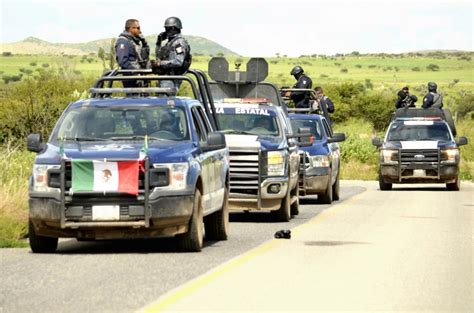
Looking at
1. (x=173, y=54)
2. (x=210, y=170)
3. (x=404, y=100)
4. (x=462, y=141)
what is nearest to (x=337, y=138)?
(x=462, y=141)

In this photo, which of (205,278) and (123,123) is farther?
(123,123)

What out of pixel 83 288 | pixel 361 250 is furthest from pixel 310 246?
pixel 83 288

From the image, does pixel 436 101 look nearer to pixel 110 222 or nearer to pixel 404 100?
pixel 404 100

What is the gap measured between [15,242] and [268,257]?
3387 millimetres

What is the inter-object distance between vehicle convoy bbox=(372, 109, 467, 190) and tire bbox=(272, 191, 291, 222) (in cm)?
1339

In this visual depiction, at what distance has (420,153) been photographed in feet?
115

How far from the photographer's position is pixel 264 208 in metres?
21.4

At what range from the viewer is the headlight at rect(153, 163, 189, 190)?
50.5 ft

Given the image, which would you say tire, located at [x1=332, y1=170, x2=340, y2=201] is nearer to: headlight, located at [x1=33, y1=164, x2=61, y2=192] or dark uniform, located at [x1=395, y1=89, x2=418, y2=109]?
dark uniform, located at [x1=395, y1=89, x2=418, y2=109]

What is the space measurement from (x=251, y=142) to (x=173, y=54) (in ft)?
6.74

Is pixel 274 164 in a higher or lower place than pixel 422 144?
Answer: higher

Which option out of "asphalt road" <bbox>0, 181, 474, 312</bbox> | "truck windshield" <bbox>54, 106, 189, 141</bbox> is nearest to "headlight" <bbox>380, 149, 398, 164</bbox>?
"asphalt road" <bbox>0, 181, 474, 312</bbox>

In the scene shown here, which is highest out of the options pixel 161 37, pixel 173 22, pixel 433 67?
pixel 173 22

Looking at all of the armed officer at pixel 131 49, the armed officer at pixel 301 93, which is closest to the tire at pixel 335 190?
the armed officer at pixel 301 93
